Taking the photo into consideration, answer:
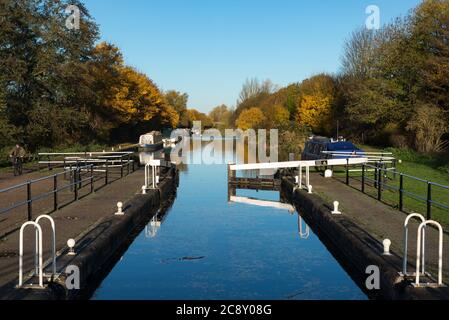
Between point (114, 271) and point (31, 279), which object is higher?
point (31, 279)

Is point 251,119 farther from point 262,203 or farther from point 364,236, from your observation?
point 364,236

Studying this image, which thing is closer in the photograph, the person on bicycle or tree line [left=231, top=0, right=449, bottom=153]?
the person on bicycle

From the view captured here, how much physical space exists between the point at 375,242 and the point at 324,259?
5.99 ft

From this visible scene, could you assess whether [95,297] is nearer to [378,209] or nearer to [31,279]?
[31,279]

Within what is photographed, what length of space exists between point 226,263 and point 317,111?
52.6 m

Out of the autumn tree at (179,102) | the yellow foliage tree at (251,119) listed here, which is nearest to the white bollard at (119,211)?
the yellow foliage tree at (251,119)

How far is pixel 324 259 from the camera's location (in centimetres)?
1273

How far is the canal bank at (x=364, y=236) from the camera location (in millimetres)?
8609

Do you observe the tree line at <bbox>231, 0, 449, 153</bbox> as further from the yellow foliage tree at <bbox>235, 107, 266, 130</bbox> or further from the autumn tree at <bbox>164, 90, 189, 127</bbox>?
the autumn tree at <bbox>164, 90, 189, 127</bbox>

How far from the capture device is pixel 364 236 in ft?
38.6

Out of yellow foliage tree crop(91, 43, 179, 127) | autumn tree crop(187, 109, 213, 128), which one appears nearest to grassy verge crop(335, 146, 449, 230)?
yellow foliage tree crop(91, 43, 179, 127)

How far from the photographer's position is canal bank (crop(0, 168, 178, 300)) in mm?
8289

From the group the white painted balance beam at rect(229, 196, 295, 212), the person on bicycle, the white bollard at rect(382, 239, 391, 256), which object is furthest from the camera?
the person on bicycle
